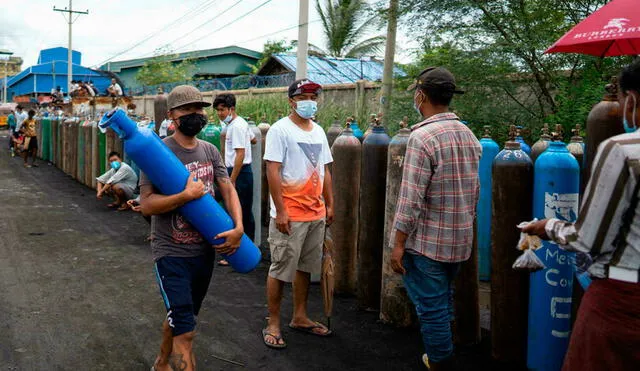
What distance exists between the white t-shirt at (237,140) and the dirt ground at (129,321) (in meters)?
1.33

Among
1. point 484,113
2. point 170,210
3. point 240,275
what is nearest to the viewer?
point 170,210

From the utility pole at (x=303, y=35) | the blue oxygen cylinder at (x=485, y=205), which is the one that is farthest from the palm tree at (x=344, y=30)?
the blue oxygen cylinder at (x=485, y=205)

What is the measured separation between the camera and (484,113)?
8.63m

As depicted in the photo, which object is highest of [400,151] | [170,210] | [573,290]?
[400,151]

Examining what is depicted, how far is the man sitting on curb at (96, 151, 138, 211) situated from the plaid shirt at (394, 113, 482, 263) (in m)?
9.00

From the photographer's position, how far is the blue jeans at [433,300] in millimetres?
3703

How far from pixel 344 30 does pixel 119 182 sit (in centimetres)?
2029

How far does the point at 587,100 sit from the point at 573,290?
4271 millimetres

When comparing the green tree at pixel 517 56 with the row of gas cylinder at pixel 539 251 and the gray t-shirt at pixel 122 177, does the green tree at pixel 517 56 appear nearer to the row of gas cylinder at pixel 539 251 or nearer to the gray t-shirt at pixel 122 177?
the row of gas cylinder at pixel 539 251

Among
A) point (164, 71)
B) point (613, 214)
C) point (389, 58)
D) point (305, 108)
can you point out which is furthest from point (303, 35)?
point (164, 71)

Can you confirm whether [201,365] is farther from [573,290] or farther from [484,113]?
[484,113]

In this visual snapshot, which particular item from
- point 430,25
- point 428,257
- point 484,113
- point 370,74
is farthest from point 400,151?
point 370,74

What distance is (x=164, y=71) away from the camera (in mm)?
38656

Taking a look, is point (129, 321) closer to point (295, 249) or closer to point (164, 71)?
point (295, 249)
